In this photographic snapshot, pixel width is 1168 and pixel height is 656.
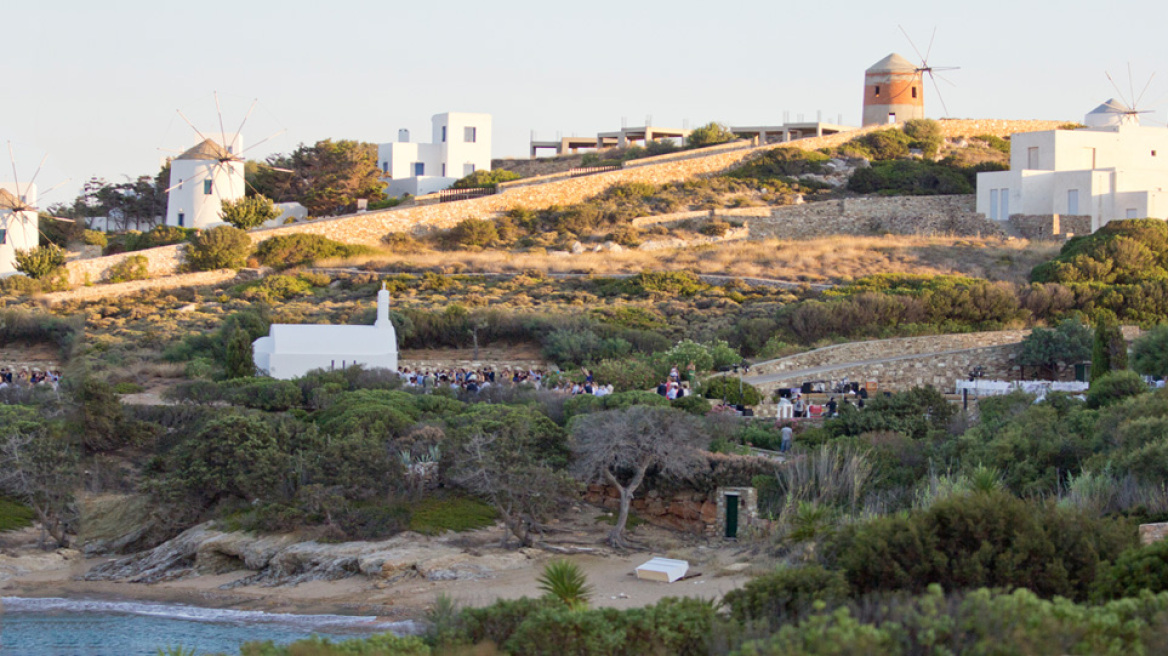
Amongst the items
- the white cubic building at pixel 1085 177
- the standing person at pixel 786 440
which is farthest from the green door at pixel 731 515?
the white cubic building at pixel 1085 177

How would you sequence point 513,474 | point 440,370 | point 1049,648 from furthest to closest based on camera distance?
point 440,370 < point 513,474 < point 1049,648

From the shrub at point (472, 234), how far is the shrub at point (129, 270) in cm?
1112

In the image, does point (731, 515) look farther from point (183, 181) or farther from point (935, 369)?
point (183, 181)

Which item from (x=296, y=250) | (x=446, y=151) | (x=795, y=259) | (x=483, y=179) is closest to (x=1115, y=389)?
(x=795, y=259)

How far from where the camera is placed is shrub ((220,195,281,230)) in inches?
1756

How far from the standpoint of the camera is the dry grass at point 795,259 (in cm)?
3822

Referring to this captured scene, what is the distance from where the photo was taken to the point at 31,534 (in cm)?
1827

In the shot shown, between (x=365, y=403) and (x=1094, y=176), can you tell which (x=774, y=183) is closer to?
(x=1094, y=176)

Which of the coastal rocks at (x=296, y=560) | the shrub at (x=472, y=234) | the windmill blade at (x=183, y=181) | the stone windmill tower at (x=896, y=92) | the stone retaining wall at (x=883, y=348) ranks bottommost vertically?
the coastal rocks at (x=296, y=560)

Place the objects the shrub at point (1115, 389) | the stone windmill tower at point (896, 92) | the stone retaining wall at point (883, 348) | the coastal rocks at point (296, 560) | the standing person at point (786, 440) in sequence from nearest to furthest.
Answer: the coastal rocks at point (296, 560) < the standing person at point (786, 440) < the shrub at point (1115, 389) < the stone retaining wall at point (883, 348) < the stone windmill tower at point (896, 92)

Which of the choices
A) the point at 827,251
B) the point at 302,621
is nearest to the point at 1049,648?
the point at 302,621

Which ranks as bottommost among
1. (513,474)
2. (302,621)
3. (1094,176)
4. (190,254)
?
(302,621)

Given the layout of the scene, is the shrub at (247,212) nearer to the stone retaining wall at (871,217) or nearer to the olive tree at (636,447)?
the stone retaining wall at (871,217)

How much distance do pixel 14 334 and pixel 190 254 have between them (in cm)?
1007
